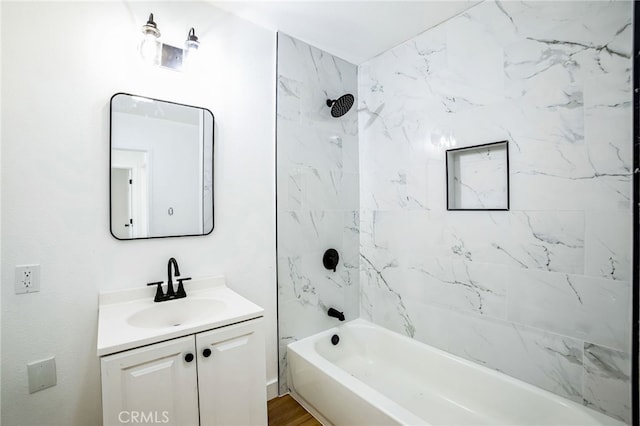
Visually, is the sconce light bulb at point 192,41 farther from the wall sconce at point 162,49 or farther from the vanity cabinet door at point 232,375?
the vanity cabinet door at point 232,375

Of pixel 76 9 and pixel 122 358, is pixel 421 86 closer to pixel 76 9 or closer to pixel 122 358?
pixel 76 9

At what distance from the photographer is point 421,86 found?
219 centimetres

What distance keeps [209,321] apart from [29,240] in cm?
90

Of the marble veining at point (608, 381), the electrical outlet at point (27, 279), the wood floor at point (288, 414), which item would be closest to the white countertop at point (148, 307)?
the electrical outlet at point (27, 279)

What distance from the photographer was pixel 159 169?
172cm

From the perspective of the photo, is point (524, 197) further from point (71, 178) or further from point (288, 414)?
point (71, 178)

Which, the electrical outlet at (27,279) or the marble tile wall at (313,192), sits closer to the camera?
the electrical outlet at (27,279)

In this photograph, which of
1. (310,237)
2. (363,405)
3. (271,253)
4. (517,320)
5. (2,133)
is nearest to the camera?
(2,133)

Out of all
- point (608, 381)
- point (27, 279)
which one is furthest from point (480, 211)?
point (27, 279)

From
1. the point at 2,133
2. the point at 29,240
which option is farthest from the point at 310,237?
the point at 2,133

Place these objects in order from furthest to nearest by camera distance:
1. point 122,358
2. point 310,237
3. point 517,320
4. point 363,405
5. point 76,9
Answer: point 310,237 < point 517,320 < point 363,405 < point 76,9 < point 122,358

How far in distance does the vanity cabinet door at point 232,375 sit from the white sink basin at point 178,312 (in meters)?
0.22

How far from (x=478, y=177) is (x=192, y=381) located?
76.3 inches

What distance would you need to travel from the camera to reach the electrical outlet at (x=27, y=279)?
4.47 ft
